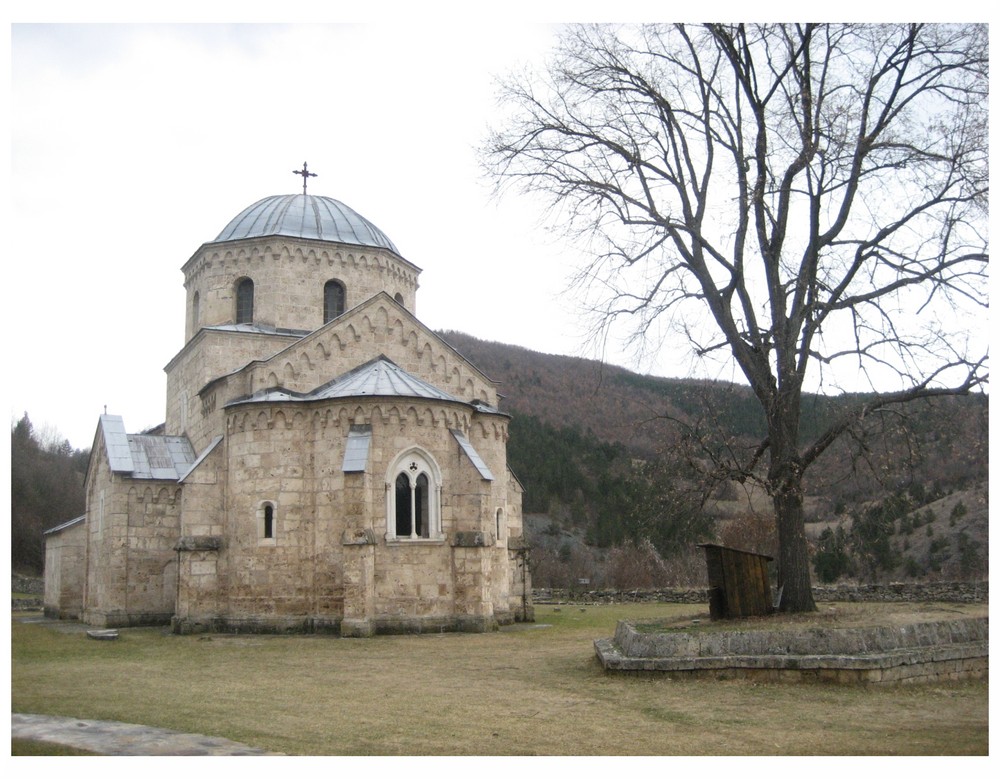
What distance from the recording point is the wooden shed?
15.5 meters

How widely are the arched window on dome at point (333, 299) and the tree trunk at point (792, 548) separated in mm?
17261

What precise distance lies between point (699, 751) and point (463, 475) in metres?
14.1

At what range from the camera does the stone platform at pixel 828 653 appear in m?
12.4

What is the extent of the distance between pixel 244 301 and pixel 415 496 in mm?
10665

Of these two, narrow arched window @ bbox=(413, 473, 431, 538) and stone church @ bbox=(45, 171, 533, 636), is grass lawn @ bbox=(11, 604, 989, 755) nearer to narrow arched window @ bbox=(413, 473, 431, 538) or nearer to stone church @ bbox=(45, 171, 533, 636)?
stone church @ bbox=(45, 171, 533, 636)


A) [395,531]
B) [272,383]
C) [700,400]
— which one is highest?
[272,383]

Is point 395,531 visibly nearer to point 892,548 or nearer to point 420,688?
point 420,688

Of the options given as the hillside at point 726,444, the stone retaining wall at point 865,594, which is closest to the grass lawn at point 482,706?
the hillside at point 726,444

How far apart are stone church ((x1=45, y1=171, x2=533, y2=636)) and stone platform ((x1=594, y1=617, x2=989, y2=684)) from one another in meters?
9.49

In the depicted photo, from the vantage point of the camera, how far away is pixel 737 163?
16547mm

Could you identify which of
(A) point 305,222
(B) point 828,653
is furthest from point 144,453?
(B) point 828,653

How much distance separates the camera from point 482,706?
11836 mm

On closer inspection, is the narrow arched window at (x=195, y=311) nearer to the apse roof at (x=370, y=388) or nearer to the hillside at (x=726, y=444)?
the apse roof at (x=370, y=388)

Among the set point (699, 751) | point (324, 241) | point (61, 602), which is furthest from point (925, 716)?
point (61, 602)
